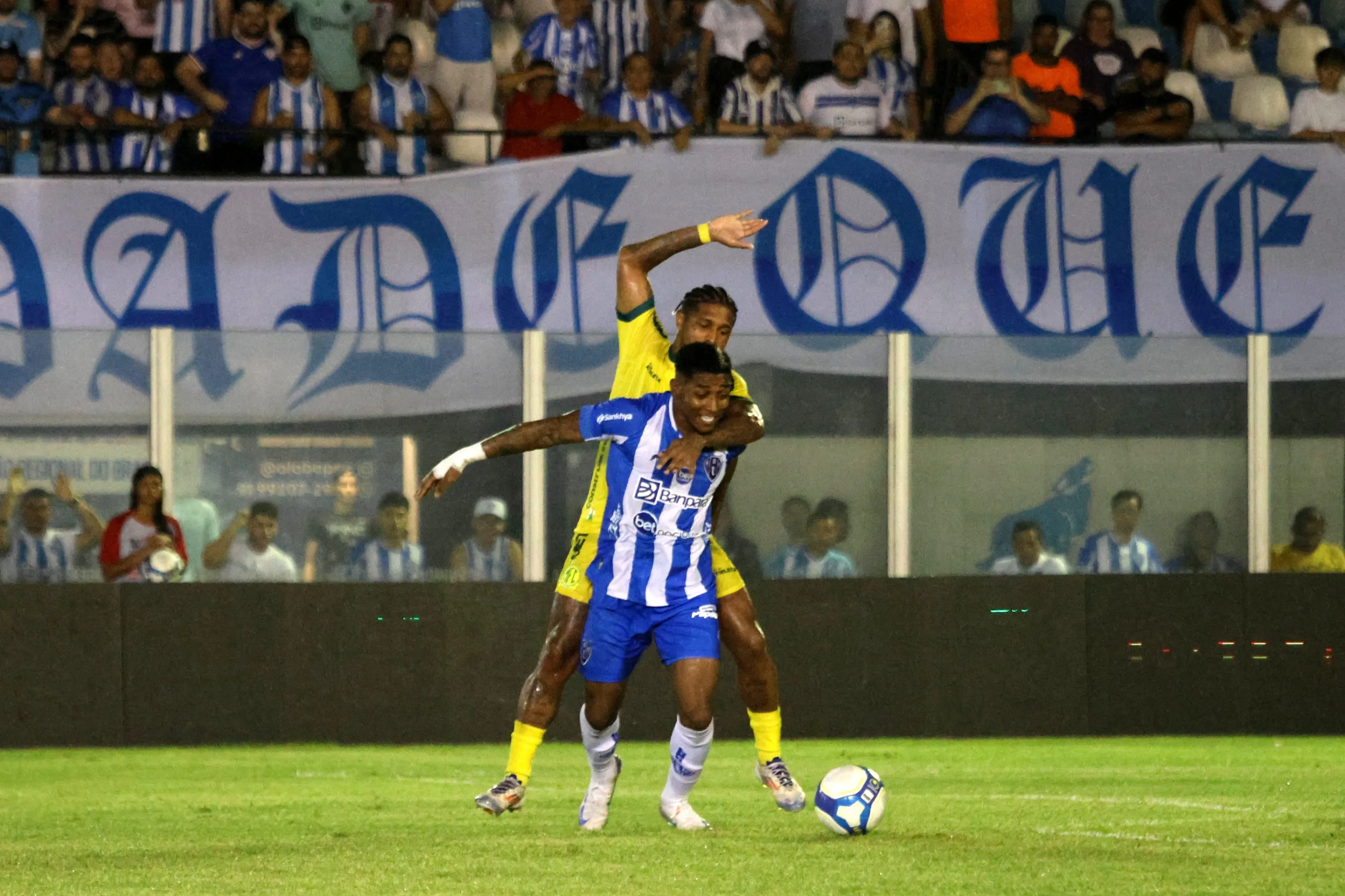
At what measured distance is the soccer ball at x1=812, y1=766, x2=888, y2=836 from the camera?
718 cm

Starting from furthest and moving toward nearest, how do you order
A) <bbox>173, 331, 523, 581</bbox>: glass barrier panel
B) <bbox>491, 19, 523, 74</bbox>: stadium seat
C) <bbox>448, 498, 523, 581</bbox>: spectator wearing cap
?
1. <bbox>491, 19, 523, 74</bbox>: stadium seat
2. <bbox>448, 498, 523, 581</bbox>: spectator wearing cap
3. <bbox>173, 331, 523, 581</bbox>: glass barrier panel

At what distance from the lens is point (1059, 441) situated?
12.5 meters

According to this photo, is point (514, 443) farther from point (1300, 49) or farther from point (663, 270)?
point (1300, 49)

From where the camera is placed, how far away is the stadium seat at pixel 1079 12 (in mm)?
15344

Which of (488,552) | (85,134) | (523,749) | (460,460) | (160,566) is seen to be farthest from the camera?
(85,134)

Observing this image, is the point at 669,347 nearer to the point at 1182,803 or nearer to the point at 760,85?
the point at 1182,803

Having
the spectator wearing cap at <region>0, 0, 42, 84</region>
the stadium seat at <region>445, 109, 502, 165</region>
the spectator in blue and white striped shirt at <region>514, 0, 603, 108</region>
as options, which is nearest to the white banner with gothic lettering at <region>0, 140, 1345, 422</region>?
the stadium seat at <region>445, 109, 502, 165</region>

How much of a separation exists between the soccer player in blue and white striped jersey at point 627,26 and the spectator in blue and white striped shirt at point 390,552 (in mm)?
3906

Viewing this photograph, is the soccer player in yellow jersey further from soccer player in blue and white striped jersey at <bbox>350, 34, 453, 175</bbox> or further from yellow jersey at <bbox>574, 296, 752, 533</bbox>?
soccer player in blue and white striped jersey at <bbox>350, 34, 453, 175</bbox>

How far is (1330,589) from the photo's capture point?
12648mm

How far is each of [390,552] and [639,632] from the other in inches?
201

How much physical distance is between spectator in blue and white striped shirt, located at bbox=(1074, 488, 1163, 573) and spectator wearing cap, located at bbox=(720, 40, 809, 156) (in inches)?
131

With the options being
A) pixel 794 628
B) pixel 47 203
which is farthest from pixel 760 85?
pixel 47 203

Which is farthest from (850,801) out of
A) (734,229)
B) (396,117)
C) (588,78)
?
(588,78)
